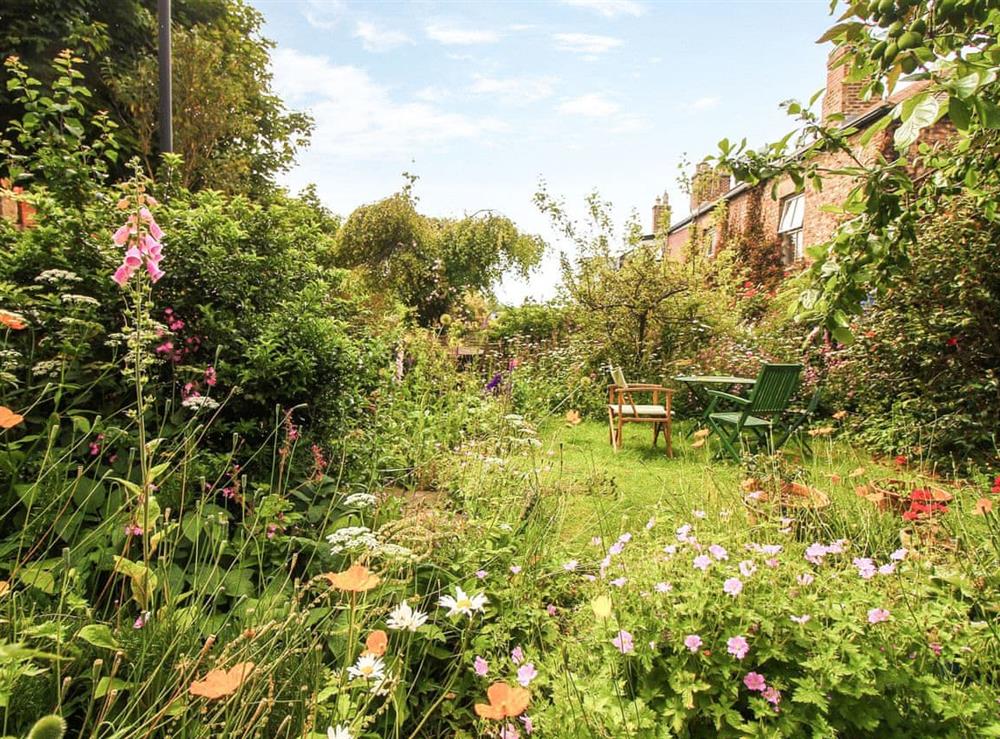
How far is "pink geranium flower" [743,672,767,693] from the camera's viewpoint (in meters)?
1.23

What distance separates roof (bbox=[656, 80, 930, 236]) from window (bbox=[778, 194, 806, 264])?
3.52ft

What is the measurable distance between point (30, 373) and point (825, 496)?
3.55 meters

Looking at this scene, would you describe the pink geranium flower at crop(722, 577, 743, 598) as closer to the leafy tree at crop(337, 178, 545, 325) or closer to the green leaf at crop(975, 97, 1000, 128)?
the green leaf at crop(975, 97, 1000, 128)

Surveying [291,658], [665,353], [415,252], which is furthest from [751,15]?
[415,252]

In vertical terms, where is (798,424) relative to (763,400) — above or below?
below

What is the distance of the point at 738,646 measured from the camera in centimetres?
125

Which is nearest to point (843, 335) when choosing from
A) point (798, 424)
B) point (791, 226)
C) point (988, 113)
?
point (988, 113)

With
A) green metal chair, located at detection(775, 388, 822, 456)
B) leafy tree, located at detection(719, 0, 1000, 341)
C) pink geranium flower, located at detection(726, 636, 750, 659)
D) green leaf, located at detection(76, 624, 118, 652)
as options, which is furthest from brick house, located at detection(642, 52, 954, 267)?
green leaf, located at detection(76, 624, 118, 652)

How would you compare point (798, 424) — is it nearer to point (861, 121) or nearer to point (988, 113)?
point (861, 121)

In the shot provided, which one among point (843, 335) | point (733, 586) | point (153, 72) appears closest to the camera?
point (733, 586)

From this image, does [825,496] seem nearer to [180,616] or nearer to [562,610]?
[562,610]

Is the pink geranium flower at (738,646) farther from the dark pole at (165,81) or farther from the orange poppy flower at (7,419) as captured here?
the dark pole at (165,81)

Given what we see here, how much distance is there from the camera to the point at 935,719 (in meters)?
1.31

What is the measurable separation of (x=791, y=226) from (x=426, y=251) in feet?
32.8
